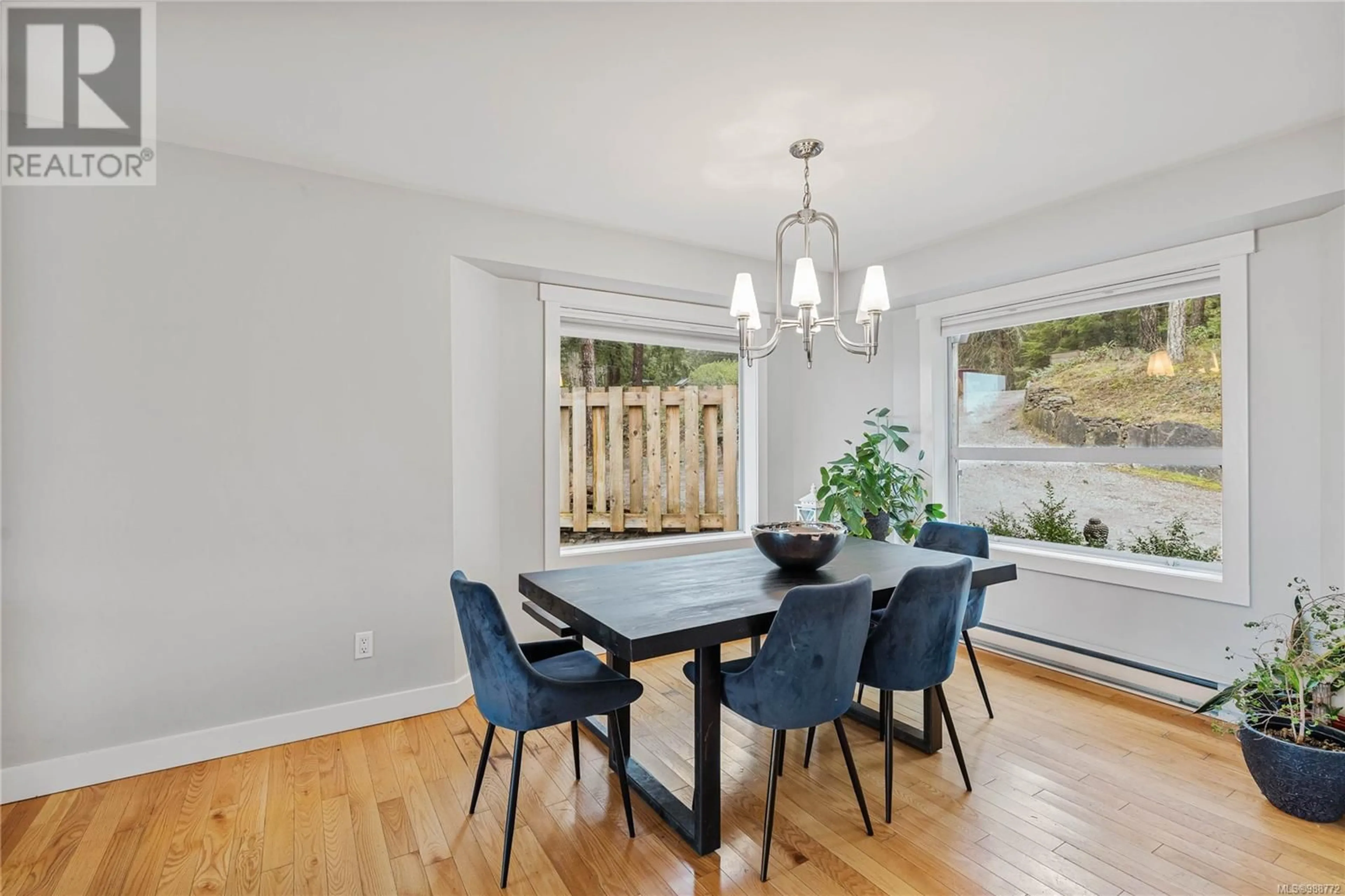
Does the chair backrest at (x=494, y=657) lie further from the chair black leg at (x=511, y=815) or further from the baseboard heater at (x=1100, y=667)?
the baseboard heater at (x=1100, y=667)

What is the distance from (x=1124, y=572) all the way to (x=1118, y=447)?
2.15ft

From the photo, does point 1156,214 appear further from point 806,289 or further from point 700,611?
point 700,611

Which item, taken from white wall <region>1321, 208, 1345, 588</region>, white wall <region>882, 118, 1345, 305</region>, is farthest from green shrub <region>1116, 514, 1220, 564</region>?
white wall <region>882, 118, 1345, 305</region>

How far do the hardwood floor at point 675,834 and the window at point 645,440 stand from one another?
156cm

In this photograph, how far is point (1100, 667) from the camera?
10.4 ft

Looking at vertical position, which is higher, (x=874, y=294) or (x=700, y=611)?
(x=874, y=294)

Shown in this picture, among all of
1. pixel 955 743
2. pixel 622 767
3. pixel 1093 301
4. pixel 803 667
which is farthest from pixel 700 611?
pixel 1093 301

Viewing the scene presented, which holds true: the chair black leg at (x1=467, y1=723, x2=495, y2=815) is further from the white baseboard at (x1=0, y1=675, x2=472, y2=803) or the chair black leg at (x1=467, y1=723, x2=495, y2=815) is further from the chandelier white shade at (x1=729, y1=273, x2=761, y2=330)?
the chandelier white shade at (x1=729, y1=273, x2=761, y2=330)

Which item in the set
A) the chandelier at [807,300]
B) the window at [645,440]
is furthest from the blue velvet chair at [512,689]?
the window at [645,440]

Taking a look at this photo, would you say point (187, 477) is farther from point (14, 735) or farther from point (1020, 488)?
point (1020, 488)

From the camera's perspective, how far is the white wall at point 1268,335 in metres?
2.42

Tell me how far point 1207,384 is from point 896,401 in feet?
5.15

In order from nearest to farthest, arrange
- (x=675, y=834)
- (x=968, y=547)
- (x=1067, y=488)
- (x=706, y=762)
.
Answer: (x=706, y=762) → (x=675, y=834) → (x=968, y=547) → (x=1067, y=488)

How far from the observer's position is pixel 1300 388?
2531mm
